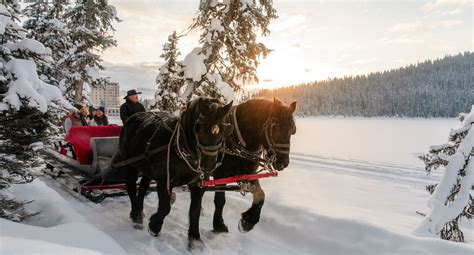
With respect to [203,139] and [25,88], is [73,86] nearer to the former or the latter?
[25,88]

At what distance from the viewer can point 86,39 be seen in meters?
18.0

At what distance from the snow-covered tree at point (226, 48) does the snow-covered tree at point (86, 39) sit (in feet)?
21.2

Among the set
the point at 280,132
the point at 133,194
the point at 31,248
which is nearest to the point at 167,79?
the point at 133,194

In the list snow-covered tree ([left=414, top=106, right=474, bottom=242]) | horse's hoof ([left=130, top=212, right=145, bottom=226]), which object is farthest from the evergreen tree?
snow-covered tree ([left=414, top=106, right=474, bottom=242])

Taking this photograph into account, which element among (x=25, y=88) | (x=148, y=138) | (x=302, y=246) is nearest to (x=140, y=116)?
(x=148, y=138)

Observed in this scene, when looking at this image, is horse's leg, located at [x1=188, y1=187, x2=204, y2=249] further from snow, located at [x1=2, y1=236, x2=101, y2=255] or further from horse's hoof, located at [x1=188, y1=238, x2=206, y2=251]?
snow, located at [x1=2, y1=236, x2=101, y2=255]

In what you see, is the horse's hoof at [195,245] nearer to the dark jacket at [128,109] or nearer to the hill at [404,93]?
the dark jacket at [128,109]

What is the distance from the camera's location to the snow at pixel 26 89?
452cm

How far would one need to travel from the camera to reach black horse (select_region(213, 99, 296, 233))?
4965 millimetres

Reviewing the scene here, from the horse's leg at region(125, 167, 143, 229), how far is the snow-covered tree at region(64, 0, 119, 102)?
1332cm

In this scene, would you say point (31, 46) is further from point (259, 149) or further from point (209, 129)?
point (259, 149)

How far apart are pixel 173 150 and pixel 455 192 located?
16.4 ft

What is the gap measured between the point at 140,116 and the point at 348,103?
12501 centimetres

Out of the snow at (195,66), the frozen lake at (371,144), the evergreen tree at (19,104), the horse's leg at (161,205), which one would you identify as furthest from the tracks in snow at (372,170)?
the evergreen tree at (19,104)
